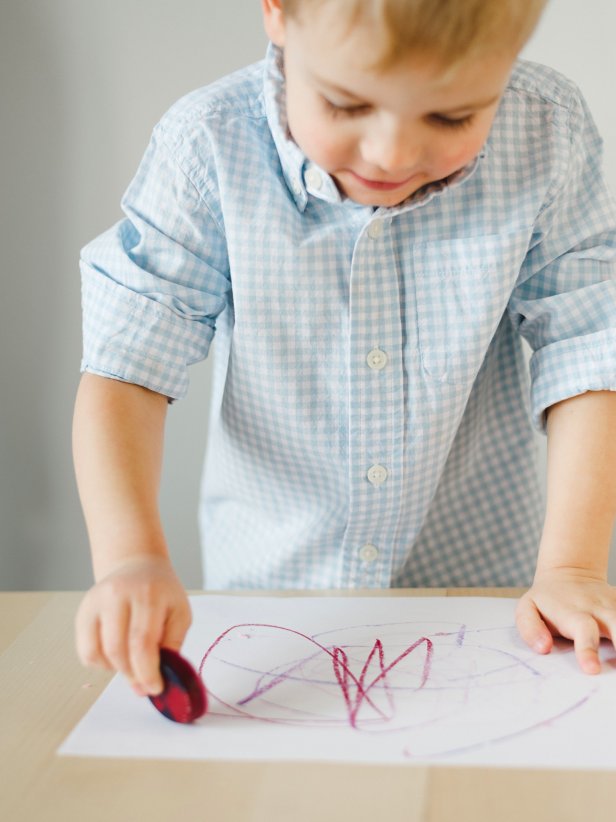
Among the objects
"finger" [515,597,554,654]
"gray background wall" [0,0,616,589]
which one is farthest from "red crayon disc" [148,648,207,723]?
"gray background wall" [0,0,616,589]

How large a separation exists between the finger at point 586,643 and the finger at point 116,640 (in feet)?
0.72

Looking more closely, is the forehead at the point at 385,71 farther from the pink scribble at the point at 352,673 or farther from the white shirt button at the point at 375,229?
the pink scribble at the point at 352,673

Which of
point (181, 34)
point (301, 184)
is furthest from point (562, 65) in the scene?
point (301, 184)

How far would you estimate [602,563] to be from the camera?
1.93ft

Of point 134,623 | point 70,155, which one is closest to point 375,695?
point 134,623

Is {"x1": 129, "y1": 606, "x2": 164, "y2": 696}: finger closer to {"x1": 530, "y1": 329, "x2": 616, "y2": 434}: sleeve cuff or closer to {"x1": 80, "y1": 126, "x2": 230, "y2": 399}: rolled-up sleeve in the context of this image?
{"x1": 80, "y1": 126, "x2": 230, "y2": 399}: rolled-up sleeve

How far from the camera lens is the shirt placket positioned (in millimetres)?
625

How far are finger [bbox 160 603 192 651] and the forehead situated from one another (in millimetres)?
256

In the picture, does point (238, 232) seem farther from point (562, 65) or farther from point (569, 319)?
point (562, 65)

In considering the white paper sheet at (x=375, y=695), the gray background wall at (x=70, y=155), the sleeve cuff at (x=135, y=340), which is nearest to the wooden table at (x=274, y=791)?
the white paper sheet at (x=375, y=695)

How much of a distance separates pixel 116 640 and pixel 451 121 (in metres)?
0.29

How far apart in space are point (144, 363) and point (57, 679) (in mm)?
186

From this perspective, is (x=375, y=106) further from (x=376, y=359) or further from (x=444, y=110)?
(x=376, y=359)

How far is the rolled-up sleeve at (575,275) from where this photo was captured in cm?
62
